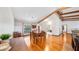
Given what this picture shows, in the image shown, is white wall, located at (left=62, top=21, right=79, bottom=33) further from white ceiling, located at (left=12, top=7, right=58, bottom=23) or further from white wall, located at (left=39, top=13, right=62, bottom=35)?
white ceiling, located at (left=12, top=7, right=58, bottom=23)

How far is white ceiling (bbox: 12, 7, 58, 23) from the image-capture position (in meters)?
1.27

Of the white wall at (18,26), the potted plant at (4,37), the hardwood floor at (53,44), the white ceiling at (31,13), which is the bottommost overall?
the hardwood floor at (53,44)

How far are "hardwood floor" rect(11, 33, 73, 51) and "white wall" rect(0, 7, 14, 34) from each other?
0.59ft

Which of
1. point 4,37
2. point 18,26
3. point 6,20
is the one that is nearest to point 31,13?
point 18,26

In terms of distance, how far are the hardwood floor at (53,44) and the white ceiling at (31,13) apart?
0.28 meters

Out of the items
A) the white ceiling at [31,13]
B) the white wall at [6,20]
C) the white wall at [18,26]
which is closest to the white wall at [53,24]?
the white ceiling at [31,13]

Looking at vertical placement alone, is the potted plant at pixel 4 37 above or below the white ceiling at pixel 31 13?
below

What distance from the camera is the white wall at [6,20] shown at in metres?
1.25

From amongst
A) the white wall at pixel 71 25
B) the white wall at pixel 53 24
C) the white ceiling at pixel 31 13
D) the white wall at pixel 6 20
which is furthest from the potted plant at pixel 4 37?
the white wall at pixel 71 25

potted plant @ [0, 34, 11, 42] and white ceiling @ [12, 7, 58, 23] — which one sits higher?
white ceiling @ [12, 7, 58, 23]

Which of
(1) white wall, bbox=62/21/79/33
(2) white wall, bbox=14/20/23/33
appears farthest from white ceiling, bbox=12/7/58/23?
(1) white wall, bbox=62/21/79/33

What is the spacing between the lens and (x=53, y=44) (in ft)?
4.25

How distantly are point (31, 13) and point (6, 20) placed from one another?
0.36 m

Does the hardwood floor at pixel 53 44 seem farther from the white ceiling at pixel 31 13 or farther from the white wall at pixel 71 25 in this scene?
the white ceiling at pixel 31 13
